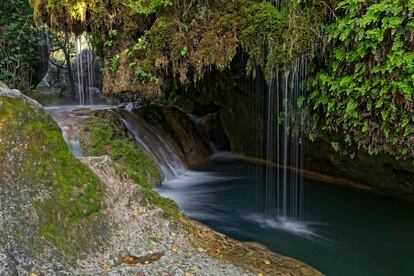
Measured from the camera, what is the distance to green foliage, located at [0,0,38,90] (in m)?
11.8

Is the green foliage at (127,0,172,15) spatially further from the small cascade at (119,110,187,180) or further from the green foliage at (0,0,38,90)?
the green foliage at (0,0,38,90)

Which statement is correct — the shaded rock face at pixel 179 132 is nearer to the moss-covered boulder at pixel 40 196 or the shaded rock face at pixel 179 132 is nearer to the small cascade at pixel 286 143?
the small cascade at pixel 286 143

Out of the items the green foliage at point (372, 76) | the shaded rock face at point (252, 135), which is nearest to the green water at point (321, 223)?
the shaded rock face at point (252, 135)

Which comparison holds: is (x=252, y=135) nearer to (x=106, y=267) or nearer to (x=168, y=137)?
(x=168, y=137)

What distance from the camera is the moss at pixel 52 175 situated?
370 cm

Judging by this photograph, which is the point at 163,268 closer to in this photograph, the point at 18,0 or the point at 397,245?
the point at 397,245

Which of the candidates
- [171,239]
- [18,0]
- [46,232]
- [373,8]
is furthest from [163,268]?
[18,0]

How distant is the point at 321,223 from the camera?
7188 mm

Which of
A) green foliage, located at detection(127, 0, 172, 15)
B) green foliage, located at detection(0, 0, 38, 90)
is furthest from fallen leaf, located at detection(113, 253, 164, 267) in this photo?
green foliage, located at detection(0, 0, 38, 90)

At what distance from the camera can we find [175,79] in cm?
726

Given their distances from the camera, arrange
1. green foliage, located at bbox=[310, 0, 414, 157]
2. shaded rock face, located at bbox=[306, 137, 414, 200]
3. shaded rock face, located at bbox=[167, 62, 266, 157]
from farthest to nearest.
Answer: shaded rock face, located at bbox=[167, 62, 266, 157] < shaded rock face, located at bbox=[306, 137, 414, 200] < green foliage, located at bbox=[310, 0, 414, 157]

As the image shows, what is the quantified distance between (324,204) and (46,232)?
6185 mm

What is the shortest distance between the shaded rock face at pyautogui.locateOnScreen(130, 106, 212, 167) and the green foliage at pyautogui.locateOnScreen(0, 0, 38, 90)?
185 inches

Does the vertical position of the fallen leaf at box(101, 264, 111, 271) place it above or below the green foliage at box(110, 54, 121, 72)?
below
